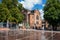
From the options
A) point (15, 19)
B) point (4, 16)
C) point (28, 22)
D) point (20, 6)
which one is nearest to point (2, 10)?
point (4, 16)

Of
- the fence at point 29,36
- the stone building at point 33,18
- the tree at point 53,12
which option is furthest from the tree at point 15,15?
the fence at point 29,36

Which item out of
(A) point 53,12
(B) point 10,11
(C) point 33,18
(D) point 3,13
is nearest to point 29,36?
(A) point 53,12

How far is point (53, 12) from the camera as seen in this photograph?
173 feet

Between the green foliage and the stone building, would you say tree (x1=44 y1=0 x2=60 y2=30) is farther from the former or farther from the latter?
the stone building

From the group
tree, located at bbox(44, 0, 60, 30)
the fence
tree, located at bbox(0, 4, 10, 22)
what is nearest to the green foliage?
tree, located at bbox(0, 4, 10, 22)

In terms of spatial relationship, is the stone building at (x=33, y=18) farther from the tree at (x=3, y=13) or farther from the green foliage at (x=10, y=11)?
the tree at (x=3, y=13)

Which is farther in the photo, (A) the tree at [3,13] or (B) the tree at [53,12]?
(A) the tree at [3,13]

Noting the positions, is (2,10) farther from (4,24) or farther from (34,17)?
(34,17)

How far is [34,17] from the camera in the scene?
101250mm

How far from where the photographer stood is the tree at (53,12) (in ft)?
172

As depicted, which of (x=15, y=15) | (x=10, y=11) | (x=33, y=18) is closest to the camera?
(x=10, y=11)

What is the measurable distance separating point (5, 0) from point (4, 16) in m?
7.06

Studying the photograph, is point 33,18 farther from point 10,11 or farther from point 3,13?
point 3,13

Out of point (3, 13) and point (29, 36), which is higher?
point (3, 13)
